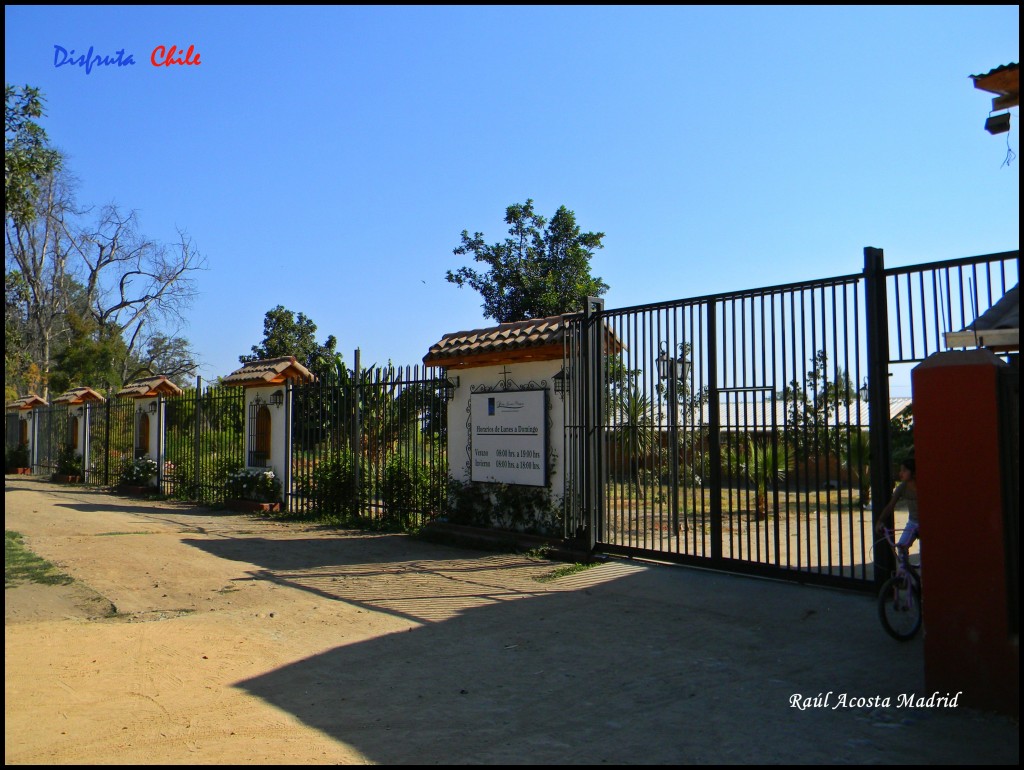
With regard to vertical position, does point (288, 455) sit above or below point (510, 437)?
below

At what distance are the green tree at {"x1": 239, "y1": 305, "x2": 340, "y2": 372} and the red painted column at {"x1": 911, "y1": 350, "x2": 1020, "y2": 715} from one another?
116 ft

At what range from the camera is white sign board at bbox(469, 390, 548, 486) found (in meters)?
10.4

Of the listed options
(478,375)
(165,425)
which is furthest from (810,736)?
(165,425)

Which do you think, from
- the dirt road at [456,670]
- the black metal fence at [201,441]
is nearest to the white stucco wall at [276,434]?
the black metal fence at [201,441]

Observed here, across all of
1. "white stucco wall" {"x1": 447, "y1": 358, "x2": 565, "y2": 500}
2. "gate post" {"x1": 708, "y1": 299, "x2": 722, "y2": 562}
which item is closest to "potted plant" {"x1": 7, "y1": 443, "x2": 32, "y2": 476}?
"white stucco wall" {"x1": 447, "y1": 358, "x2": 565, "y2": 500}

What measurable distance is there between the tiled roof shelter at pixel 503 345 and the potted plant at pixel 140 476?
11631mm

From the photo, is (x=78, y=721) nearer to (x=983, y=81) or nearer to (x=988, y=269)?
(x=988, y=269)

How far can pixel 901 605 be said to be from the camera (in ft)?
19.5

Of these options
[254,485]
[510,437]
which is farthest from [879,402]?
[254,485]

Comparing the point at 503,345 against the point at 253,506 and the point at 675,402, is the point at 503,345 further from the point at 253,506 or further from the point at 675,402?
the point at 253,506

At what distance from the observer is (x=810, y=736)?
4.30m

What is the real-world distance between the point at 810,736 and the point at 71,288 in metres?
46.8

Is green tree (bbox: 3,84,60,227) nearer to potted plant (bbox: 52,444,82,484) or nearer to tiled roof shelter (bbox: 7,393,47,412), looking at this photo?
potted plant (bbox: 52,444,82,484)

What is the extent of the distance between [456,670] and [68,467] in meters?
23.2
